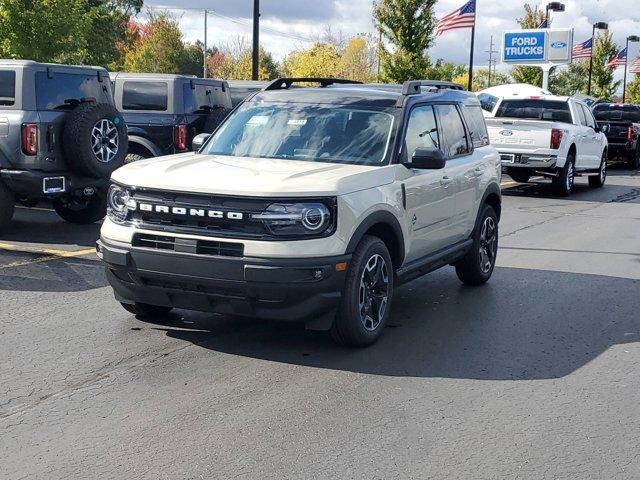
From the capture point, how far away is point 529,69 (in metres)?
47.5

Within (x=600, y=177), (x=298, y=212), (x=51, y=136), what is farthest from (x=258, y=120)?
(x=600, y=177)

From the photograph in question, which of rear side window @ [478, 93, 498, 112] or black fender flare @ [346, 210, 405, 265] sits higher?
rear side window @ [478, 93, 498, 112]

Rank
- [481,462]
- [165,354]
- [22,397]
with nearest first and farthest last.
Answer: [481,462] < [22,397] < [165,354]

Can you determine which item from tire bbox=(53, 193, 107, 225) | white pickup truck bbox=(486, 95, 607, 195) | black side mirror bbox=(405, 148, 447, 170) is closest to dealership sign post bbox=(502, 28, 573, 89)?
white pickup truck bbox=(486, 95, 607, 195)

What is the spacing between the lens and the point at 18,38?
19.3 metres

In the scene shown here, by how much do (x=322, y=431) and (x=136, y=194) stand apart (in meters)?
2.22

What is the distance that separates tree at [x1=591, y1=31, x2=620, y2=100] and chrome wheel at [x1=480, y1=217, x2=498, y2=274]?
61772mm

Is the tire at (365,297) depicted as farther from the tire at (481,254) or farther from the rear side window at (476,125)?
the rear side window at (476,125)

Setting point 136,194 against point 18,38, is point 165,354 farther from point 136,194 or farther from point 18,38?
point 18,38

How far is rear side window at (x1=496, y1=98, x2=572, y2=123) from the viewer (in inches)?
718

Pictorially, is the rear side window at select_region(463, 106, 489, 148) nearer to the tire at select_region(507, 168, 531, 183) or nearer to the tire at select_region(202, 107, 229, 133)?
the tire at select_region(202, 107, 229, 133)

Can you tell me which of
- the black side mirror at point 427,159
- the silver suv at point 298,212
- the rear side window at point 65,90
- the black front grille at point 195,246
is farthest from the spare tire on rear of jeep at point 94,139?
the black side mirror at point 427,159

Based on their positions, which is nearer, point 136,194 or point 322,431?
point 322,431

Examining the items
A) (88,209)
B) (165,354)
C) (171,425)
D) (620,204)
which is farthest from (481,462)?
(620,204)
